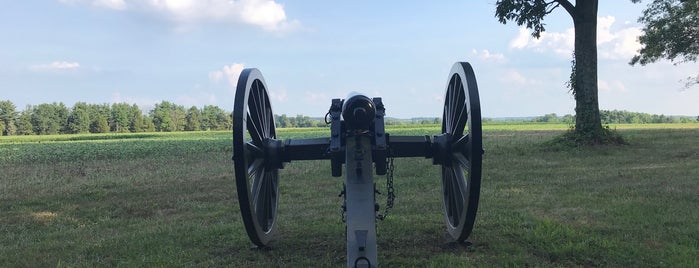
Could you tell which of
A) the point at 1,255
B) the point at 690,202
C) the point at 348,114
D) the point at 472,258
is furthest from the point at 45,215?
the point at 690,202

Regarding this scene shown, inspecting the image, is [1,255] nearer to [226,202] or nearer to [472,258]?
[226,202]

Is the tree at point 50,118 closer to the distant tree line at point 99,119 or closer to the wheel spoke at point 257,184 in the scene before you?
the distant tree line at point 99,119

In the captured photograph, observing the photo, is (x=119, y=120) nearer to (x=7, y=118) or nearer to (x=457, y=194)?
(x=7, y=118)

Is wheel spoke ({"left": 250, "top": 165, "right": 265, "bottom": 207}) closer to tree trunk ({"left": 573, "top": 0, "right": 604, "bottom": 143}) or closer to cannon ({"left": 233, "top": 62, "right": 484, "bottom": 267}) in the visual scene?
cannon ({"left": 233, "top": 62, "right": 484, "bottom": 267})

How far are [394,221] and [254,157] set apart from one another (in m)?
2.18

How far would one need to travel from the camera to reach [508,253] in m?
4.69

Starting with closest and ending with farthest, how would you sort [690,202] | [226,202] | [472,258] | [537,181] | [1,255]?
[472,258]
[1,255]
[690,202]
[226,202]
[537,181]

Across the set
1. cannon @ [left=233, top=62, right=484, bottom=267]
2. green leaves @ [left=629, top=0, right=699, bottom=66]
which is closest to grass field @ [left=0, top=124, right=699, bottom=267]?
cannon @ [left=233, top=62, right=484, bottom=267]

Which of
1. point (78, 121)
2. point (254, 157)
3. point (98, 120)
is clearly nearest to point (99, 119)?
point (98, 120)

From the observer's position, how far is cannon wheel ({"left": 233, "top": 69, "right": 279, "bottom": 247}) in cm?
400

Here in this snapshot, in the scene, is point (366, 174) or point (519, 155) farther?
point (519, 155)

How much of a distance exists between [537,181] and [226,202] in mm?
5768

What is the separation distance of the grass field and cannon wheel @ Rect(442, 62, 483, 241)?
→ 12.4 inches

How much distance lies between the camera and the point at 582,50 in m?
15.9
